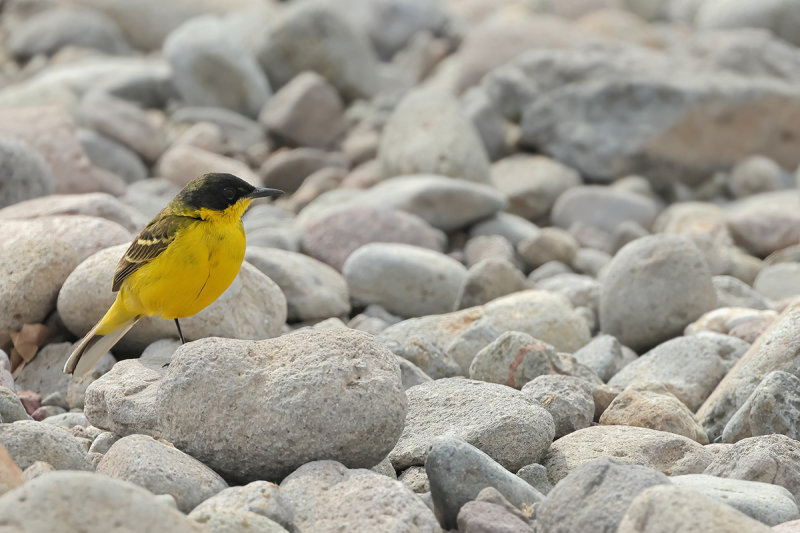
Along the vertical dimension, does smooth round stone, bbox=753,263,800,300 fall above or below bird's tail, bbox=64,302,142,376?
below

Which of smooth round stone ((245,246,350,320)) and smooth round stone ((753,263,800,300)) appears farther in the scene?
smooth round stone ((753,263,800,300))

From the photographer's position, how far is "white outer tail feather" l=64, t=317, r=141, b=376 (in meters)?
5.78

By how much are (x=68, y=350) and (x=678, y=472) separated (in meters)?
3.84

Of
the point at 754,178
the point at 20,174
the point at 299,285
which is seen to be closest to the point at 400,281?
the point at 299,285

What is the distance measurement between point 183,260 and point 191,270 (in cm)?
7

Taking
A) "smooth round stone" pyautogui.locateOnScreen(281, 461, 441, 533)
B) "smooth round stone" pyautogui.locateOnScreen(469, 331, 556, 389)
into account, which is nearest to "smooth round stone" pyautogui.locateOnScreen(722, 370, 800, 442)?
"smooth round stone" pyautogui.locateOnScreen(469, 331, 556, 389)

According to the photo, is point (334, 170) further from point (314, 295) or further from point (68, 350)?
point (68, 350)

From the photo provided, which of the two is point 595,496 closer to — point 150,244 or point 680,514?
point 680,514

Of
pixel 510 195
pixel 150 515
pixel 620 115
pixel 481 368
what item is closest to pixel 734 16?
pixel 620 115

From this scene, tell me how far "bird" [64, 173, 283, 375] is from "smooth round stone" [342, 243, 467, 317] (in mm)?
2474

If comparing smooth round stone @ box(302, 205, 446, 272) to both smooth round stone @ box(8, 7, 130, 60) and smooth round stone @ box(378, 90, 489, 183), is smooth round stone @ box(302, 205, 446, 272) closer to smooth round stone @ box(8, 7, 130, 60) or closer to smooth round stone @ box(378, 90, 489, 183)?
smooth round stone @ box(378, 90, 489, 183)

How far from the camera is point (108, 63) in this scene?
15742 mm

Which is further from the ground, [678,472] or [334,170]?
[678,472]

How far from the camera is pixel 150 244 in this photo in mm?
5578
